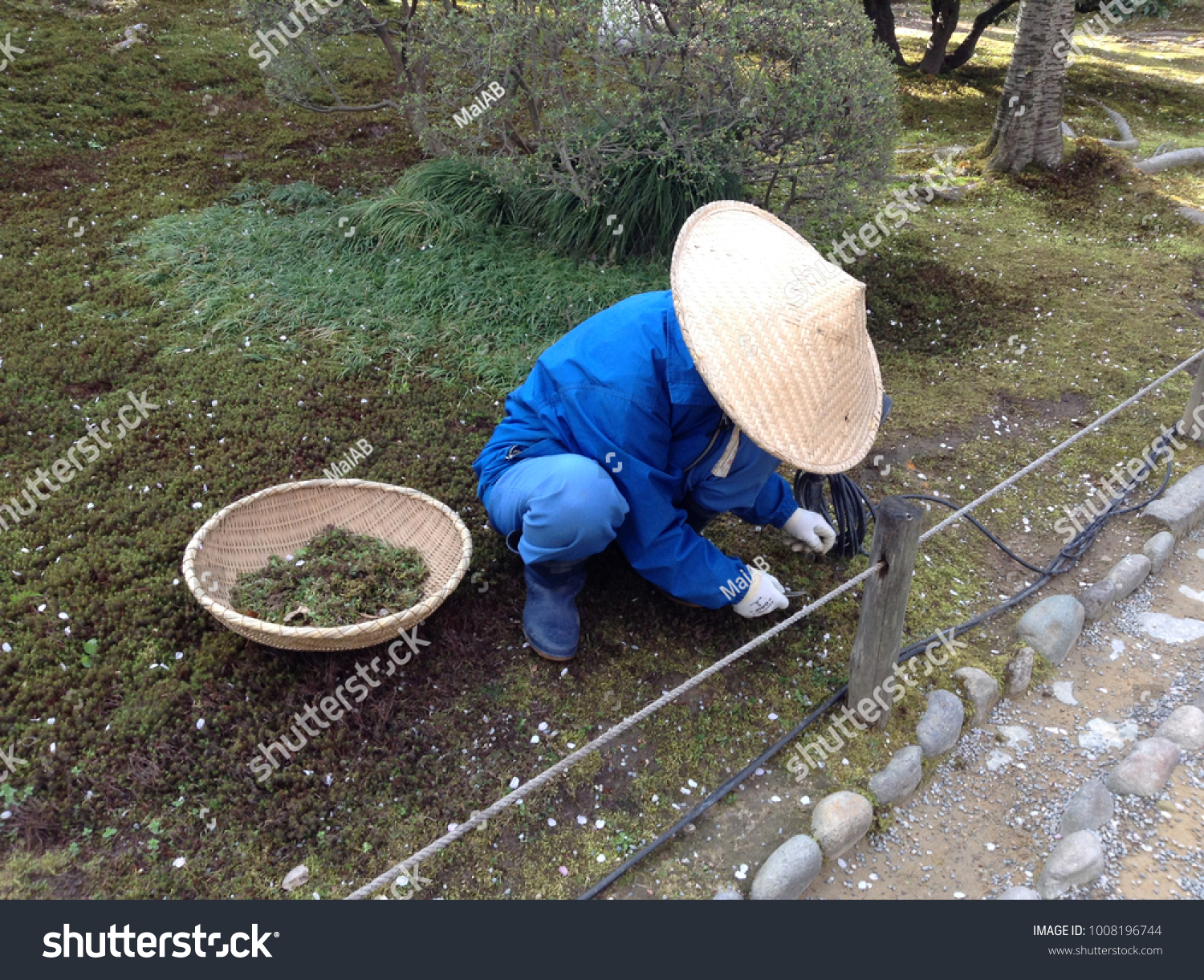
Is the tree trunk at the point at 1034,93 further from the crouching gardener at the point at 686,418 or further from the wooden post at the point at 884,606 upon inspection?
the wooden post at the point at 884,606

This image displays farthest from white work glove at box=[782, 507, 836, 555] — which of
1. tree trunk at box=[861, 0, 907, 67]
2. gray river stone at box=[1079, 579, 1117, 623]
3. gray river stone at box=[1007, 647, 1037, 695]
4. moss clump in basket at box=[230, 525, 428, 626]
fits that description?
tree trunk at box=[861, 0, 907, 67]

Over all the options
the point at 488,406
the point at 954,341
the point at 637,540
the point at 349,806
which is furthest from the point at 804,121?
the point at 349,806

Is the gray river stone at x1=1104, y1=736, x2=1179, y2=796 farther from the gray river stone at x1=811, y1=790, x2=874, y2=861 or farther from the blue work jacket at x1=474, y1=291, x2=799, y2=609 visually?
the blue work jacket at x1=474, y1=291, x2=799, y2=609

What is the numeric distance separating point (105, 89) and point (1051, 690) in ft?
26.1

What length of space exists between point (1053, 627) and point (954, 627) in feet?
1.04

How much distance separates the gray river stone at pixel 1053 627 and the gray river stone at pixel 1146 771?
0.43 metres

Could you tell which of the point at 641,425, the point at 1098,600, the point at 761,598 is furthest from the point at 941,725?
the point at 641,425

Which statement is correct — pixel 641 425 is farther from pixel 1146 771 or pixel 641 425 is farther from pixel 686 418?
pixel 1146 771

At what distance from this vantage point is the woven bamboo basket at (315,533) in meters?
2.40

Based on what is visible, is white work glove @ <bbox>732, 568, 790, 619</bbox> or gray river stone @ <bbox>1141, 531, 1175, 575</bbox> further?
gray river stone @ <bbox>1141, 531, 1175, 575</bbox>

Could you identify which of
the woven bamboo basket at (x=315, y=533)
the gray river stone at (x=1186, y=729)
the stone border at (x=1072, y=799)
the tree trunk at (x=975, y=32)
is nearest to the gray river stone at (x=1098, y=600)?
the stone border at (x=1072, y=799)

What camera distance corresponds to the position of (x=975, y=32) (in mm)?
9898

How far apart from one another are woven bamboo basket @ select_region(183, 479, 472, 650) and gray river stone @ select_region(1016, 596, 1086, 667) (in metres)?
1.90

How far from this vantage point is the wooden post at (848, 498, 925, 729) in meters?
2.25
